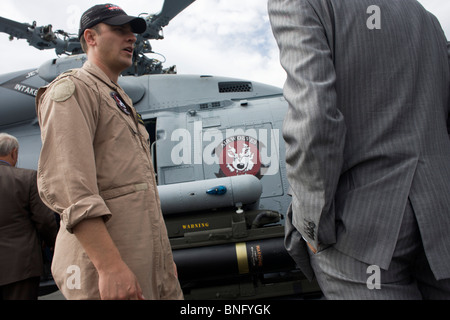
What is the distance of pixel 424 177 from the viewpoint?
3.54 feet

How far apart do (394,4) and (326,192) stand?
2.51 feet

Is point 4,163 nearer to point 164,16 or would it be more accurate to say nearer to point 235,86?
point 235,86

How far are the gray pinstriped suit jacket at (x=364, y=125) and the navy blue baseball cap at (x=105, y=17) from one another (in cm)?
76

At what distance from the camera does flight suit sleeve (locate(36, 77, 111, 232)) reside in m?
Result: 1.16

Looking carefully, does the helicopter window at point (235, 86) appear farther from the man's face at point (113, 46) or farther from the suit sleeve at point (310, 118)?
the suit sleeve at point (310, 118)

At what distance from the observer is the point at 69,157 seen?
120cm

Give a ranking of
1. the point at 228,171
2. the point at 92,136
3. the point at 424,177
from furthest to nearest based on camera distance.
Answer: the point at 228,171, the point at 92,136, the point at 424,177

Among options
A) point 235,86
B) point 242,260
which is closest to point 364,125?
point 242,260

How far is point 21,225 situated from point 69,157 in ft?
6.29

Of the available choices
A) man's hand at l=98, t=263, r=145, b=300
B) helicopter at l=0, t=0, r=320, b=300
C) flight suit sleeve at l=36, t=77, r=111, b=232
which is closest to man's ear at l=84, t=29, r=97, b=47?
flight suit sleeve at l=36, t=77, r=111, b=232

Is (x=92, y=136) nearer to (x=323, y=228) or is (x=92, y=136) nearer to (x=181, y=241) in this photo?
(x=323, y=228)

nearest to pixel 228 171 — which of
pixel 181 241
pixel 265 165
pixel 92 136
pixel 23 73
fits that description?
pixel 265 165

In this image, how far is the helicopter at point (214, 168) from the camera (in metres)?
3.53

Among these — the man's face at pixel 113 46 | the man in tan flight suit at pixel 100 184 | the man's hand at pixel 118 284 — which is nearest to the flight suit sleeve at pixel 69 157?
the man in tan flight suit at pixel 100 184
